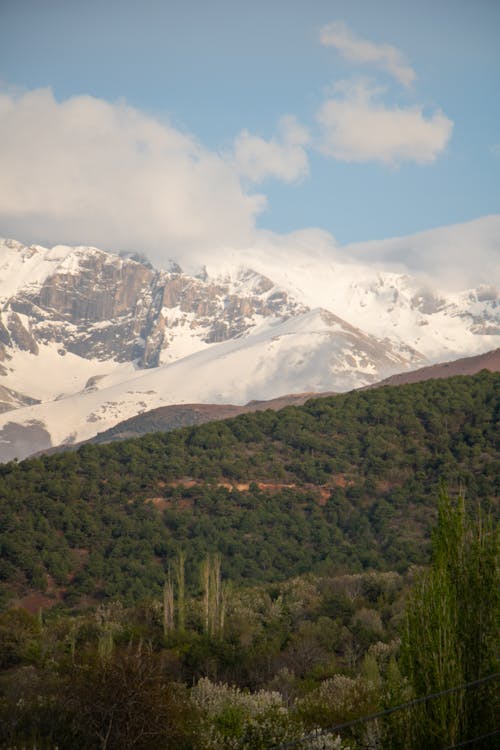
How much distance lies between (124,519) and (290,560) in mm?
14912

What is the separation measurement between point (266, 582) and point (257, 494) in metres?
17.4

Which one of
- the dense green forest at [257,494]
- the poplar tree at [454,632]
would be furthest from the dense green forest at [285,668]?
the dense green forest at [257,494]

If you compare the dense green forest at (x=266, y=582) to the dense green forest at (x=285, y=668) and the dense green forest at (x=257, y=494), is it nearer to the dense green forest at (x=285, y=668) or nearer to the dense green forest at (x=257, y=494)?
the dense green forest at (x=285, y=668)

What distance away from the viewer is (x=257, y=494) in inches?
3499

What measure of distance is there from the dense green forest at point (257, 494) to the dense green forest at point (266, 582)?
0.84 ft

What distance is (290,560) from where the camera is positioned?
7669 cm

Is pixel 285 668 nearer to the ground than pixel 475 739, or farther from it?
nearer to the ground

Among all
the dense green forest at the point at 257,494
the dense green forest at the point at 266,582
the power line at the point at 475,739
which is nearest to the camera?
the power line at the point at 475,739

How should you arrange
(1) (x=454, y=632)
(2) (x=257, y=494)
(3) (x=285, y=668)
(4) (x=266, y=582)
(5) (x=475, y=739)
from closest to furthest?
1. (5) (x=475, y=739)
2. (1) (x=454, y=632)
3. (3) (x=285, y=668)
4. (4) (x=266, y=582)
5. (2) (x=257, y=494)

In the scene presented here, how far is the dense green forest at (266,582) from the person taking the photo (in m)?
22.9

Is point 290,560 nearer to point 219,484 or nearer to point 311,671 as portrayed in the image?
point 219,484

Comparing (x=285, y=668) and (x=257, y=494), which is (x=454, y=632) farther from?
(x=257, y=494)

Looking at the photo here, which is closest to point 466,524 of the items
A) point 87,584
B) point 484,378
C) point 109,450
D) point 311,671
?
point 311,671

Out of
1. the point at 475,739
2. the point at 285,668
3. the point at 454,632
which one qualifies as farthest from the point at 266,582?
the point at 475,739
